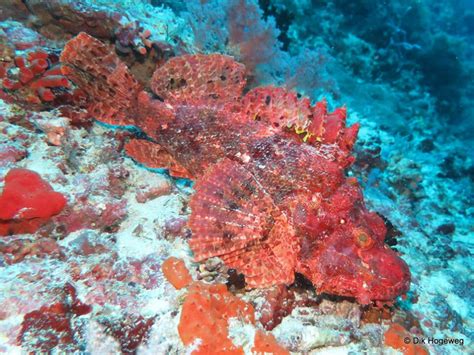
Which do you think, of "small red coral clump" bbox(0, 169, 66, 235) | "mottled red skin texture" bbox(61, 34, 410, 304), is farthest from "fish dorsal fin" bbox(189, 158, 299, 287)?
"small red coral clump" bbox(0, 169, 66, 235)

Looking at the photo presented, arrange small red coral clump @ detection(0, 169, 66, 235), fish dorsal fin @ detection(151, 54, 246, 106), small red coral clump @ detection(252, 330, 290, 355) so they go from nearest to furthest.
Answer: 1. small red coral clump @ detection(252, 330, 290, 355)
2. small red coral clump @ detection(0, 169, 66, 235)
3. fish dorsal fin @ detection(151, 54, 246, 106)

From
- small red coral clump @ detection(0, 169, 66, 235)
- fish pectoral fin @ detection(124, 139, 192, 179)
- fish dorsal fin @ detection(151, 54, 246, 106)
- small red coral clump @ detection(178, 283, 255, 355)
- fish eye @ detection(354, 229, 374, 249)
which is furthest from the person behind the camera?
fish pectoral fin @ detection(124, 139, 192, 179)

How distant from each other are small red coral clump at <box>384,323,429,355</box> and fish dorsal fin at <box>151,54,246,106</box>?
3.30 m

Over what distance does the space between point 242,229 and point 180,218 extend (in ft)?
2.87

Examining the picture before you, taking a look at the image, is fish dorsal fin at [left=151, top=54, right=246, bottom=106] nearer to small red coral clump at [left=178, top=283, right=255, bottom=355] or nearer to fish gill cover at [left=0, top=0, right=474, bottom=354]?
fish gill cover at [left=0, top=0, right=474, bottom=354]

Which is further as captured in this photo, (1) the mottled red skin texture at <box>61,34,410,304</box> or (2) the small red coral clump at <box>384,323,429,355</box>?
(2) the small red coral clump at <box>384,323,429,355</box>

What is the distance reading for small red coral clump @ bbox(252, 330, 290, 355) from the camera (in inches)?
117

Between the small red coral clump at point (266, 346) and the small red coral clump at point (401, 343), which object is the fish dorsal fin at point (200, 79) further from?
the small red coral clump at point (401, 343)

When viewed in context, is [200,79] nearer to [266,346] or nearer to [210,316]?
[210,316]

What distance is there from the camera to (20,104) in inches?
162

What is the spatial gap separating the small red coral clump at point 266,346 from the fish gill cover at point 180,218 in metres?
0.01

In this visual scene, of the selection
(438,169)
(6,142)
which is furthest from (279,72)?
(438,169)

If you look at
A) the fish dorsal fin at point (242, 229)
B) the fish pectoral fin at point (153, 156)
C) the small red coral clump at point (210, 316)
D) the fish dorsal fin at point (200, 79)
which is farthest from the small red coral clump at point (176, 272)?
the fish dorsal fin at point (200, 79)

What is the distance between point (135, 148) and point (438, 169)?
338 inches
